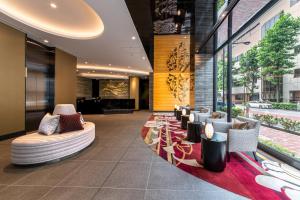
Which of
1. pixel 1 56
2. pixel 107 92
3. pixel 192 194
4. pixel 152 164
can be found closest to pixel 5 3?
pixel 1 56

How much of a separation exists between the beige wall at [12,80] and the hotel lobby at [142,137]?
0.03 meters

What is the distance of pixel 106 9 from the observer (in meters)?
4.05

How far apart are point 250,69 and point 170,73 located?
27.2 ft

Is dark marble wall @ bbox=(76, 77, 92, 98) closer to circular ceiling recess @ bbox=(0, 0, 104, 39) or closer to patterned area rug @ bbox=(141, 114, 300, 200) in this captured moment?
circular ceiling recess @ bbox=(0, 0, 104, 39)

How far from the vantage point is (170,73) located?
12.9m

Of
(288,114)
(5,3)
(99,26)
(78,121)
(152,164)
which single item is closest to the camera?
(152,164)

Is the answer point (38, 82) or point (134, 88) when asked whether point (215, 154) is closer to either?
point (38, 82)

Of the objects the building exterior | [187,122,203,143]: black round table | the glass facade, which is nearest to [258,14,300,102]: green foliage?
the glass facade

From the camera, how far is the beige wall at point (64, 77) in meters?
7.80

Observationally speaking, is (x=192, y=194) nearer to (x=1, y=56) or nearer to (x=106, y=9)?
(x=106, y=9)

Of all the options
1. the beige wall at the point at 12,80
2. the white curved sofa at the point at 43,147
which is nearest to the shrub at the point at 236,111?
the white curved sofa at the point at 43,147

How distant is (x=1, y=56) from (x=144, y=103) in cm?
1381

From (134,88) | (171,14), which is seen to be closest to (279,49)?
(171,14)

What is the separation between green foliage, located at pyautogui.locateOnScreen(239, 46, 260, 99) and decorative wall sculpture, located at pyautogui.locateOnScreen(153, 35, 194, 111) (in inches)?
287
